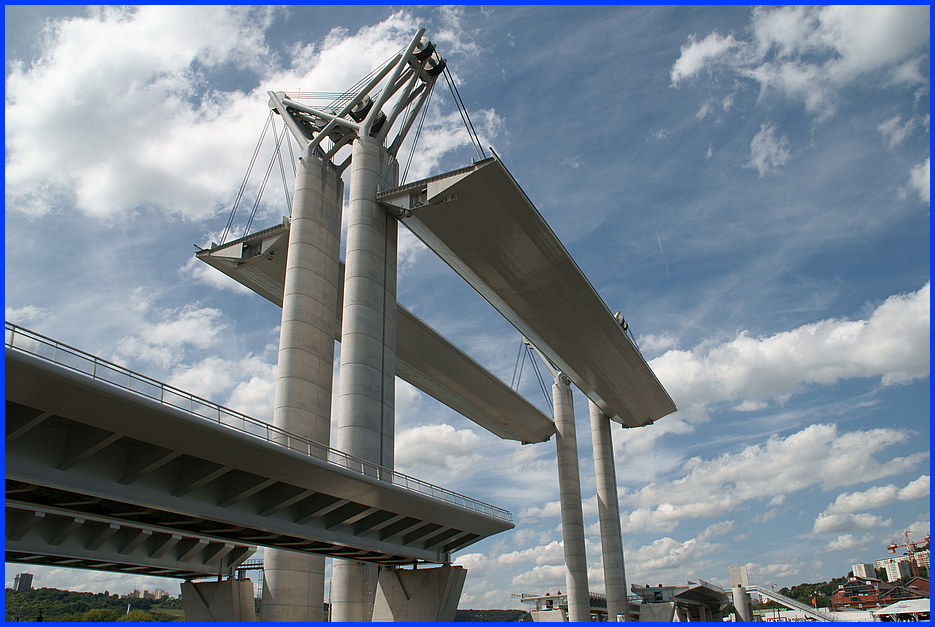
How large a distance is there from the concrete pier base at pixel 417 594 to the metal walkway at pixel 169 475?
4064 mm

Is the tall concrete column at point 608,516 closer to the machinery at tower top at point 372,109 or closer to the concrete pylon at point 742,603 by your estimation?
the concrete pylon at point 742,603

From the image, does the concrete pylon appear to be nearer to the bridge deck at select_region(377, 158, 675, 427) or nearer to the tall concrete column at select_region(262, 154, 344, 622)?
the bridge deck at select_region(377, 158, 675, 427)

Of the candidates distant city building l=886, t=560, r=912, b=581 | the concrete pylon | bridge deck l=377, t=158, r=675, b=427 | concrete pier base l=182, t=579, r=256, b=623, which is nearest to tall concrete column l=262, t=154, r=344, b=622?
bridge deck l=377, t=158, r=675, b=427

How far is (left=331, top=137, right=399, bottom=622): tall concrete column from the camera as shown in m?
29.9

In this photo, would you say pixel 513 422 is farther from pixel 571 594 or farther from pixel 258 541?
pixel 258 541

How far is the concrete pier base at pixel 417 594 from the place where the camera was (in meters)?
29.7

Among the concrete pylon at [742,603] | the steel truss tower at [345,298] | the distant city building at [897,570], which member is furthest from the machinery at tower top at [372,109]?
the distant city building at [897,570]

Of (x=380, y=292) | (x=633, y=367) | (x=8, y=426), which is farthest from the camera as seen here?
(x=633, y=367)

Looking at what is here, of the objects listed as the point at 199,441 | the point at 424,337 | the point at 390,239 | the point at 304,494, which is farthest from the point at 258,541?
the point at 424,337

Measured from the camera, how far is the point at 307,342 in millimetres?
31469

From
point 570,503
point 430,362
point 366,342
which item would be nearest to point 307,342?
point 366,342

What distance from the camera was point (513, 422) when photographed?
6675 cm

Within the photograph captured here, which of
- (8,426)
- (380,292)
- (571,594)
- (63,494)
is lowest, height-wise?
(571,594)

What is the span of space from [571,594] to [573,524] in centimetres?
617
